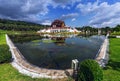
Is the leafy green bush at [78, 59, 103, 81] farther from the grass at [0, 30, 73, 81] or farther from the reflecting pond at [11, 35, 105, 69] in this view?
the reflecting pond at [11, 35, 105, 69]

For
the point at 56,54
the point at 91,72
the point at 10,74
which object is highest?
the point at 91,72

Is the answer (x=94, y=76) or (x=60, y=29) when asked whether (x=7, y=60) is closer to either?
(x=94, y=76)

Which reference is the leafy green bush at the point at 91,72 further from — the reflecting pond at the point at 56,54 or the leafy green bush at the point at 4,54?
the leafy green bush at the point at 4,54

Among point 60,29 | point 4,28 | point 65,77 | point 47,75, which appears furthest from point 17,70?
point 4,28

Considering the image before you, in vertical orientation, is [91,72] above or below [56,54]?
above

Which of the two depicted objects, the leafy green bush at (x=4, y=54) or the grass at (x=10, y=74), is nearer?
the grass at (x=10, y=74)

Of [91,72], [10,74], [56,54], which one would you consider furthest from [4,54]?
[56,54]

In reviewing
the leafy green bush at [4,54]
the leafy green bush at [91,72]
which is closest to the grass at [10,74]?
the leafy green bush at [4,54]

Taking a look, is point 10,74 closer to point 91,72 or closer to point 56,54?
point 91,72

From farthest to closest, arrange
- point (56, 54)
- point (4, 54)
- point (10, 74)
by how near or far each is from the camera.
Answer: point (56, 54)
point (4, 54)
point (10, 74)

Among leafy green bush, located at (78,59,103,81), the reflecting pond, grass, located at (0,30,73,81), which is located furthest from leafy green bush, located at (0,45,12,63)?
leafy green bush, located at (78,59,103,81)

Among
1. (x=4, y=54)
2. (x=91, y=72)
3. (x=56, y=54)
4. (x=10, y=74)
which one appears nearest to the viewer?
(x=91, y=72)

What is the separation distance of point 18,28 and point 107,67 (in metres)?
116

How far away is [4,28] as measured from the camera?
385 ft
